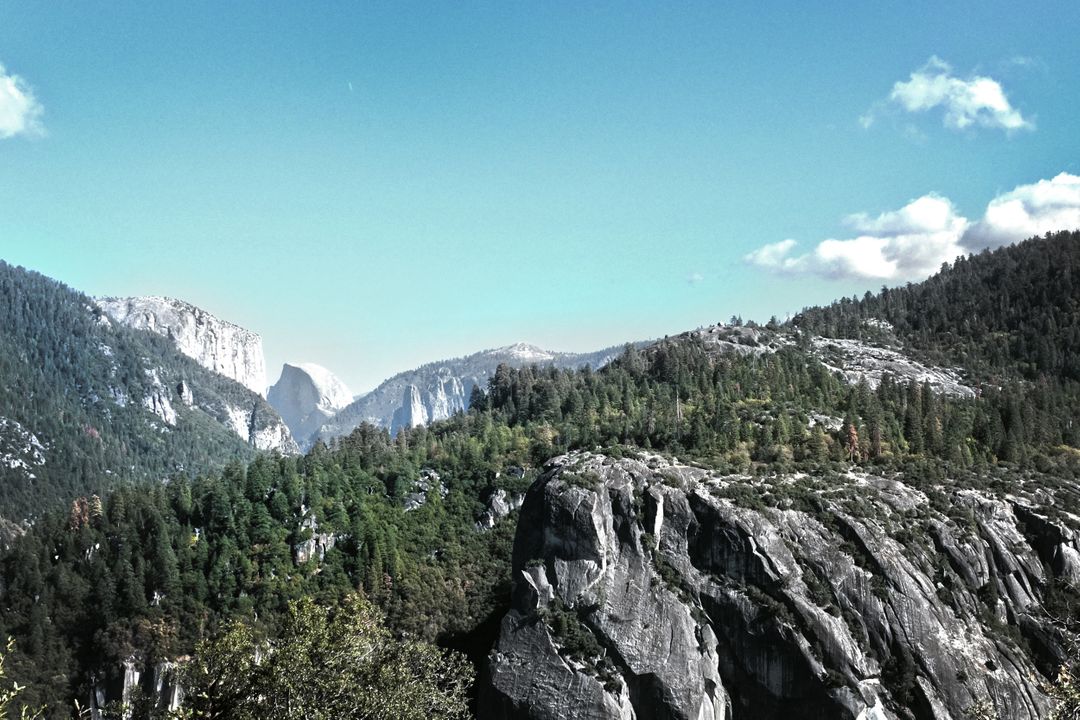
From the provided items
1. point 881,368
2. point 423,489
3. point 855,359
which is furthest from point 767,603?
point 855,359

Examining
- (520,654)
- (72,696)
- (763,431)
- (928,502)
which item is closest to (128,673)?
(72,696)

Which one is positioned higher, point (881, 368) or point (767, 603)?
point (881, 368)

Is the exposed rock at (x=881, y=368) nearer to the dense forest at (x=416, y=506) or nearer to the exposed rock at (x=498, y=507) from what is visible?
the dense forest at (x=416, y=506)

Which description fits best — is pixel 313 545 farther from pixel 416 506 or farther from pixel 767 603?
pixel 767 603

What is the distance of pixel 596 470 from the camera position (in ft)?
281

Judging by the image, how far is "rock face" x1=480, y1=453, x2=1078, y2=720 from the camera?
225ft

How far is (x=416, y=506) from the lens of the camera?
130 meters

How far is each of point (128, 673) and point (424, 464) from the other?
184ft

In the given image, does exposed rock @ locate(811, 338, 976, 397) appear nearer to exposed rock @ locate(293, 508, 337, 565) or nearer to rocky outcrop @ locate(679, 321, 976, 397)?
rocky outcrop @ locate(679, 321, 976, 397)

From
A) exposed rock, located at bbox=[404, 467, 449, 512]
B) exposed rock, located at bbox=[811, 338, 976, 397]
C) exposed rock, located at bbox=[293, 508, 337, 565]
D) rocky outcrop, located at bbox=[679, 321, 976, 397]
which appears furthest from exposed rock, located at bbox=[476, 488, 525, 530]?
exposed rock, located at bbox=[811, 338, 976, 397]

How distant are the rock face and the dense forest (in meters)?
7.35

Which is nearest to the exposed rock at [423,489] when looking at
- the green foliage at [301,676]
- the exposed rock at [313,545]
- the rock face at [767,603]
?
the exposed rock at [313,545]

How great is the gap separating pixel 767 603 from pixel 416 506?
72.5 meters

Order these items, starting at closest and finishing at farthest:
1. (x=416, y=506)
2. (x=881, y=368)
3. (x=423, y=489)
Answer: (x=416, y=506) < (x=423, y=489) < (x=881, y=368)
